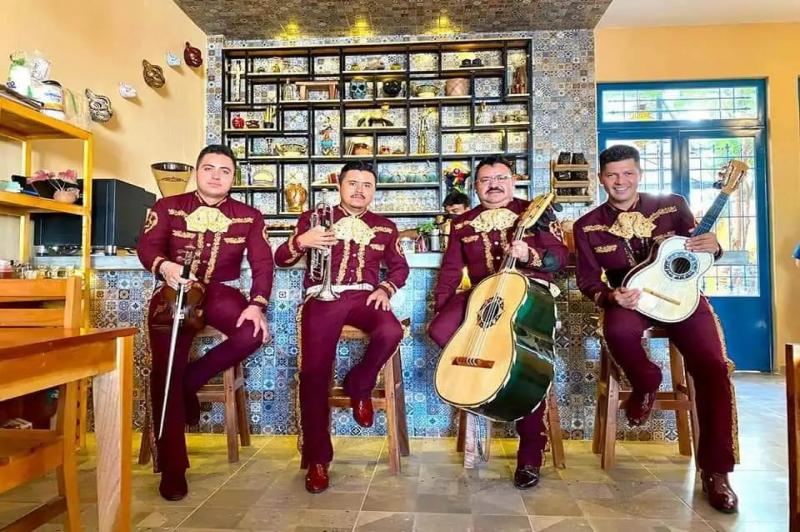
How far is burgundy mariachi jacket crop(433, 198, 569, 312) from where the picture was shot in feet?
→ 7.30

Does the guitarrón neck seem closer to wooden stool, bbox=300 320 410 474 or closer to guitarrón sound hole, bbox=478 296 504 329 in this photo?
guitarrón sound hole, bbox=478 296 504 329

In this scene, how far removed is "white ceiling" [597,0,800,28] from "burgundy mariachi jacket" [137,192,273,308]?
14.3 feet

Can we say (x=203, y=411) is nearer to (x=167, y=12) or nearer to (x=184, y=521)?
(x=184, y=521)

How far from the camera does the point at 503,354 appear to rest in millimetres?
1786

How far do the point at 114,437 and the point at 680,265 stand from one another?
199cm

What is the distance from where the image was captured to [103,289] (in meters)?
2.74

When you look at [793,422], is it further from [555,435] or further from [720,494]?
[555,435]

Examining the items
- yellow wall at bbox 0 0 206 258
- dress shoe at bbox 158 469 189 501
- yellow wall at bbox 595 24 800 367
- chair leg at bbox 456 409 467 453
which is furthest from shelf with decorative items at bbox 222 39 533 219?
A: dress shoe at bbox 158 469 189 501

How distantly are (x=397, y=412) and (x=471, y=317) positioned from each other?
615mm

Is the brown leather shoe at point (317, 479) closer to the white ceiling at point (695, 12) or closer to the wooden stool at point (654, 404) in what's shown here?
the wooden stool at point (654, 404)

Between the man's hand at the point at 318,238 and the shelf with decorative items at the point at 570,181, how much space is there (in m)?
3.13

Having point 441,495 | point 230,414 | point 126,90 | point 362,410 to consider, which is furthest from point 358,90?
Answer: point 441,495

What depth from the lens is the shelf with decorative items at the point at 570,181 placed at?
189 inches

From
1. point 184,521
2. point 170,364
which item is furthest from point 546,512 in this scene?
point 170,364
